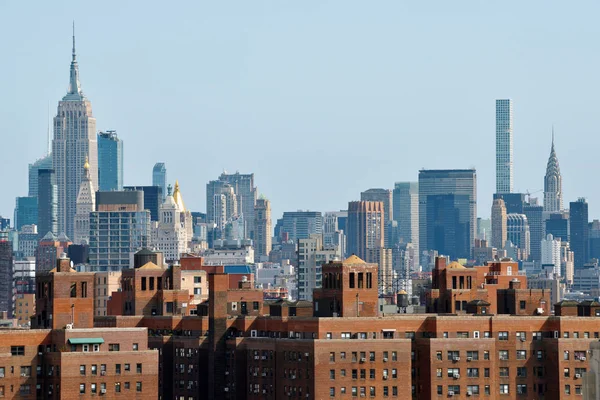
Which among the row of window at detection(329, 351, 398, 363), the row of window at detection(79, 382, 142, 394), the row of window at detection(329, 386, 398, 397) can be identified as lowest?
the row of window at detection(329, 386, 398, 397)

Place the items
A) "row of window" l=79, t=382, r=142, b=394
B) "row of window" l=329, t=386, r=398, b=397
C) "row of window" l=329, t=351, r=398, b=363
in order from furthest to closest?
"row of window" l=329, t=351, r=398, b=363, "row of window" l=329, t=386, r=398, b=397, "row of window" l=79, t=382, r=142, b=394

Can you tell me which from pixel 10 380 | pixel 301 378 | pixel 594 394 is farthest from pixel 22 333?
pixel 594 394

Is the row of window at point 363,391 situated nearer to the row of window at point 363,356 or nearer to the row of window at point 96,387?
the row of window at point 363,356

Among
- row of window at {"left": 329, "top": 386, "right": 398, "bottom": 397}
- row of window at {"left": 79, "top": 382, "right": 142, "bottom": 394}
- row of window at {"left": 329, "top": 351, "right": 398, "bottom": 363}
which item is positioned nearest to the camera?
row of window at {"left": 79, "top": 382, "right": 142, "bottom": 394}

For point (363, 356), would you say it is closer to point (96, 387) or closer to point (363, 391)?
point (363, 391)

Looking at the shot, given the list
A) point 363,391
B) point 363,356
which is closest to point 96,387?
point 363,391

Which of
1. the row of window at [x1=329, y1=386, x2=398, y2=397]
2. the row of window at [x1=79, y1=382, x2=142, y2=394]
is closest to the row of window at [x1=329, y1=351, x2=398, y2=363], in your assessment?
the row of window at [x1=329, y1=386, x2=398, y2=397]

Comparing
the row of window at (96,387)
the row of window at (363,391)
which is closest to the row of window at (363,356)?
the row of window at (363,391)

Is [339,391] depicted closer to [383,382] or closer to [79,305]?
[383,382]

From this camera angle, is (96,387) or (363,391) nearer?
(96,387)

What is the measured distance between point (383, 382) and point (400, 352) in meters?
3.13

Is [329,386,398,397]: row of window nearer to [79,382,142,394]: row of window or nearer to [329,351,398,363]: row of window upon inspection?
[329,351,398,363]: row of window

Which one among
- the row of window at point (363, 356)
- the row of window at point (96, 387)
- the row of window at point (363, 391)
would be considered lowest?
the row of window at point (363, 391)

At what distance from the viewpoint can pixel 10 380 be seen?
18638cm
